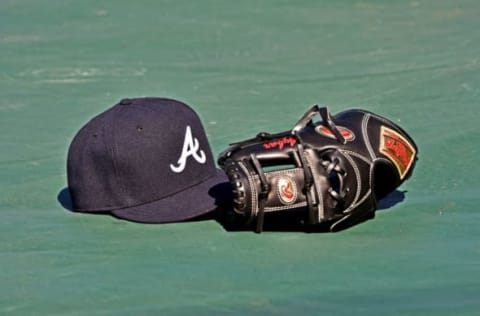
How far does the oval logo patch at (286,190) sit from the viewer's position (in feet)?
14.6

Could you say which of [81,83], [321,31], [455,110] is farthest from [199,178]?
[321,31]

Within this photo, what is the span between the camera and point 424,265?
13.8 ft

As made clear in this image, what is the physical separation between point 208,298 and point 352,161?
89 cm

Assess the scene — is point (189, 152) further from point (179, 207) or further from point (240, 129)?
point (240, 129)

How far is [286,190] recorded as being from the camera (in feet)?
14.6

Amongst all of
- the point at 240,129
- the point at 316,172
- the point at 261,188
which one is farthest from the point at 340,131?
the point at 240,129

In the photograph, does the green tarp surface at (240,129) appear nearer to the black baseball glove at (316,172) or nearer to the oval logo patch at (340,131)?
the black baseball glove at (316,172)

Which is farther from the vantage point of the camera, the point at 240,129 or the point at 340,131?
the point at 240,129

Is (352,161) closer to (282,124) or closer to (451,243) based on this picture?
(451,243)

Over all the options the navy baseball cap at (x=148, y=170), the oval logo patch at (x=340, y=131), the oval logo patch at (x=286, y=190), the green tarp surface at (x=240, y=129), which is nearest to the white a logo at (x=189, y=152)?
the navy baseball cap at (x=148, y=170)

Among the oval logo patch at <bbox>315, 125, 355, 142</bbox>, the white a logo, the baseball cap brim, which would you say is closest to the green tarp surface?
the baseball cap brim

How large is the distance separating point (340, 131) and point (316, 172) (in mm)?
254

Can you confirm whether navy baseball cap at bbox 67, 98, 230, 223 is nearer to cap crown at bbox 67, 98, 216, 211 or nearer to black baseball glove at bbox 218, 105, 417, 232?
cap crown at bbox 67, 98, 216, 211

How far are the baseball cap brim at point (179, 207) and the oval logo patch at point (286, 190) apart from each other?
22 cm
